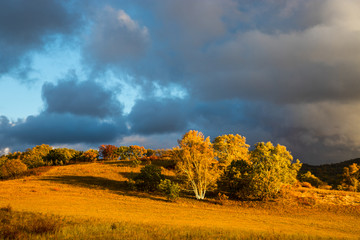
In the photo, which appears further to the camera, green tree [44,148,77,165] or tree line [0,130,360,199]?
green tree [44,148,77,165]

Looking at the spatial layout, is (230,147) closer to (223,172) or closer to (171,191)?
(223,172)

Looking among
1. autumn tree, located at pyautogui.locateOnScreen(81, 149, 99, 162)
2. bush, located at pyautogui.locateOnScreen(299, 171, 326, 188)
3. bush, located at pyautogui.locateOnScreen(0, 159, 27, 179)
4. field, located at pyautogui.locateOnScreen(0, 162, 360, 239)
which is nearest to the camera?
field, located at pyautogui.locateOnScreen(0, 162, 360, 239)

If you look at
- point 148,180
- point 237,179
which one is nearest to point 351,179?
point 237,179

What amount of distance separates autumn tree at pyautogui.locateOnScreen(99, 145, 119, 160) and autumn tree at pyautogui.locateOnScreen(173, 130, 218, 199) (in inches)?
2513

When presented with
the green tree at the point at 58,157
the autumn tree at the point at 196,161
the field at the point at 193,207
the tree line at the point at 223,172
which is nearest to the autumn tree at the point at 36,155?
the green tree at the point at 58,157

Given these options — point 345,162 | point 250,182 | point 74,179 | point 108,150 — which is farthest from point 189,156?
point 345,162

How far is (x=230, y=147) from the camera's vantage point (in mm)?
57281

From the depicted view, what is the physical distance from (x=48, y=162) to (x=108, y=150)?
2263 cm

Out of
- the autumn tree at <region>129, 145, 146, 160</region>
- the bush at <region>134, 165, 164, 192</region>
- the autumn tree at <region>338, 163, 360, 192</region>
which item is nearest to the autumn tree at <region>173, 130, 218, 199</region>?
the bush at <region>134, 165, 164, 192</region>

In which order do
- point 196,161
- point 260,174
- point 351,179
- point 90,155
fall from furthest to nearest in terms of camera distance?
point 90,155, point 351,179, point 196,161, point 260,174

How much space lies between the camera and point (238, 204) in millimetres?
40688

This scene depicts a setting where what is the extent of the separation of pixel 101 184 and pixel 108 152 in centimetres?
5218

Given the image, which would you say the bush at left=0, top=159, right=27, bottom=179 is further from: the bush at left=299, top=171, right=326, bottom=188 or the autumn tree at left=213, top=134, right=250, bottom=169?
the bush at left=299, top=171, right=326, bottom=188

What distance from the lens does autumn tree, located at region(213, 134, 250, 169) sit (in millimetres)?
55969
